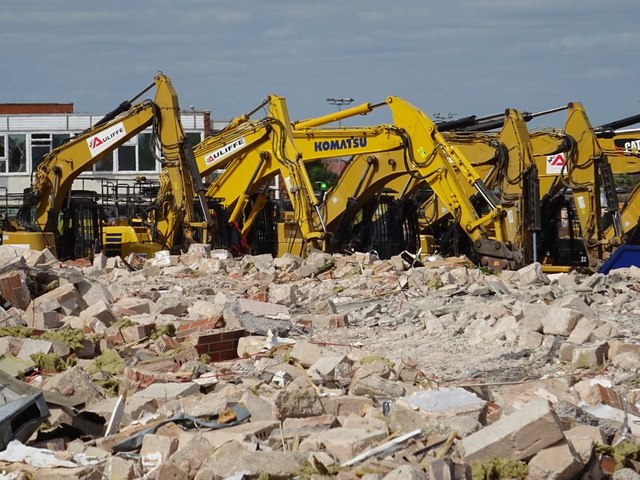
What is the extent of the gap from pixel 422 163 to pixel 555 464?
16140 millimetres

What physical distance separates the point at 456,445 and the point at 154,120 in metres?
17.5

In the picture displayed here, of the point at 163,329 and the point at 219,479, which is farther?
the point at 163,329

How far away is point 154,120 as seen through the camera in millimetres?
23891

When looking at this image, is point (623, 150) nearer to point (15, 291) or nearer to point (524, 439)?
point (15, 291)

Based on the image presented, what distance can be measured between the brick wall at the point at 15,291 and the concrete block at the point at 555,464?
8.79 metres

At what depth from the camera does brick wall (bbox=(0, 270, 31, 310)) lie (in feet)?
47.1

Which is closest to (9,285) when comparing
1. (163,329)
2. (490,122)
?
(163,329)

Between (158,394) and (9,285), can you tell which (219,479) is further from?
(9,285)

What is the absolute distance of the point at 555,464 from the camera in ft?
22.5

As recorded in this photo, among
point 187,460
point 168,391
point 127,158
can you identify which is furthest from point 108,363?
point 127,158

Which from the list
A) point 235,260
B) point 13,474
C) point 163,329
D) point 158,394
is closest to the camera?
point 13,474

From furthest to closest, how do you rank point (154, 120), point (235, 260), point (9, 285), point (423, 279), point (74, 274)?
point (154, 120) < point (235, 260) < point (423, 279) < point (74, 274) < point (9, 285)

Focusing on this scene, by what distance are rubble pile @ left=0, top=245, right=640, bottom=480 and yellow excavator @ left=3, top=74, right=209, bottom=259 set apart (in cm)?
448

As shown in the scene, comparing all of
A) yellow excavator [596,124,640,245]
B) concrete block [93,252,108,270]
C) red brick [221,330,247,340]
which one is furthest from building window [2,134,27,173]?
red brick [221,330,247,340]
